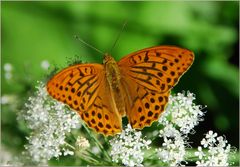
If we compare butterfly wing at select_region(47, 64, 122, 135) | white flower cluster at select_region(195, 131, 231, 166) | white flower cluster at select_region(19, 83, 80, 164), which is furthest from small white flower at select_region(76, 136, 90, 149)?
white flower cluster at select_region(195, 131, 231, 166)

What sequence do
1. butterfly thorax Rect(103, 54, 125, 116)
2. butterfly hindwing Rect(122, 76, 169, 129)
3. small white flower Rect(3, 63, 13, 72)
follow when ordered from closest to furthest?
butterfly hindwing Rect(122, 76, 169, 129) → butterfly thorax Rect(103, 54, 125, 116) → small white flower Rect(3, 63, 13, 72)

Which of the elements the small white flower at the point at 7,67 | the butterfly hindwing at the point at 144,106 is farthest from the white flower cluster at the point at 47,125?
the small white flower at the point at 7,67

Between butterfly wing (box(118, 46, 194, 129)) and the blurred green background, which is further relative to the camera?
the blurred green background

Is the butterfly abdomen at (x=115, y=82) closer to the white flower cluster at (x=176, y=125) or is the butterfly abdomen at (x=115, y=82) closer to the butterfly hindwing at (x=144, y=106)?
the butterfly hindwing at (x=144, y=106)


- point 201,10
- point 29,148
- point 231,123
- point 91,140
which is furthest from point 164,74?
point 201,10

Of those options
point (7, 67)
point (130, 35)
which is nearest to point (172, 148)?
point (130, 35)

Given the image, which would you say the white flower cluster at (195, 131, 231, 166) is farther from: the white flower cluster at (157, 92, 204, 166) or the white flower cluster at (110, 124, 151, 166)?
the white flower cluster at (110, 124, 151, 166)

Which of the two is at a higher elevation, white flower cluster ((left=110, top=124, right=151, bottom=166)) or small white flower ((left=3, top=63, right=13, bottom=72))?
small white flower ((left=3, top=63, right=13, bottom=72))
